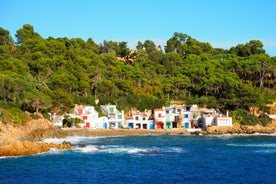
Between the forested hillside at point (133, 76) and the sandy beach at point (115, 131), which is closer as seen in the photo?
the sandy beach at point (115, 131)

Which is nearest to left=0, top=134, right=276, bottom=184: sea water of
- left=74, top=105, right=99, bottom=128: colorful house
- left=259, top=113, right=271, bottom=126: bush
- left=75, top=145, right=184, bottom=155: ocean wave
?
left=75, top=145, right=184, bottom=155: ocean wave

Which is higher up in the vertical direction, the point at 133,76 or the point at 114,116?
the point at 133,76

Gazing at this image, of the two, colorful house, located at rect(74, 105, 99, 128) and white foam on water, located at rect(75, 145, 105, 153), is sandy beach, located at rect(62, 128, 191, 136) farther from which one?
white foam on water, located at rect(75, 145, 105, 153)

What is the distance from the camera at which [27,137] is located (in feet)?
154

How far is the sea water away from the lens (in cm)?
2784

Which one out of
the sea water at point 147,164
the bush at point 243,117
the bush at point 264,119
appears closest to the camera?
the sea water at point 147,164

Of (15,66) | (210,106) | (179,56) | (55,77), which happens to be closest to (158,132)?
(210,106)

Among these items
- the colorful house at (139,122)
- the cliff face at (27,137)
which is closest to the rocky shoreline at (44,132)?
the cliff face at (27,137)

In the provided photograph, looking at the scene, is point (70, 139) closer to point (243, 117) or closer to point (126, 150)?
point (126, 150)

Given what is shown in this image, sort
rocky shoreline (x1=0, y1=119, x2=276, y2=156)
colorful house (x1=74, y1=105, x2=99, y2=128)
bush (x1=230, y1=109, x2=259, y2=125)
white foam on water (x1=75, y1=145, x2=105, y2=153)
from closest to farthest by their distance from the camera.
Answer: rocky shoreline (x1=0, y1=119, x2=276, y2=156) < white foam on water (x1=75, y1=145, x2=105, y2=153) < colorful house (x1=74, y1=105, x2=99, y2=128) < bush (x1=230, y1=109, x2=259, y2=125)

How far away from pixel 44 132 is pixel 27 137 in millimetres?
3476

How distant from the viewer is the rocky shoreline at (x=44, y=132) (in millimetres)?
37000

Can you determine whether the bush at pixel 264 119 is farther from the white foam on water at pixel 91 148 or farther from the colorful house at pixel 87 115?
the white foam on water at pixel 91 148

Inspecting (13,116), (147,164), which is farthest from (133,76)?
(147,164)
